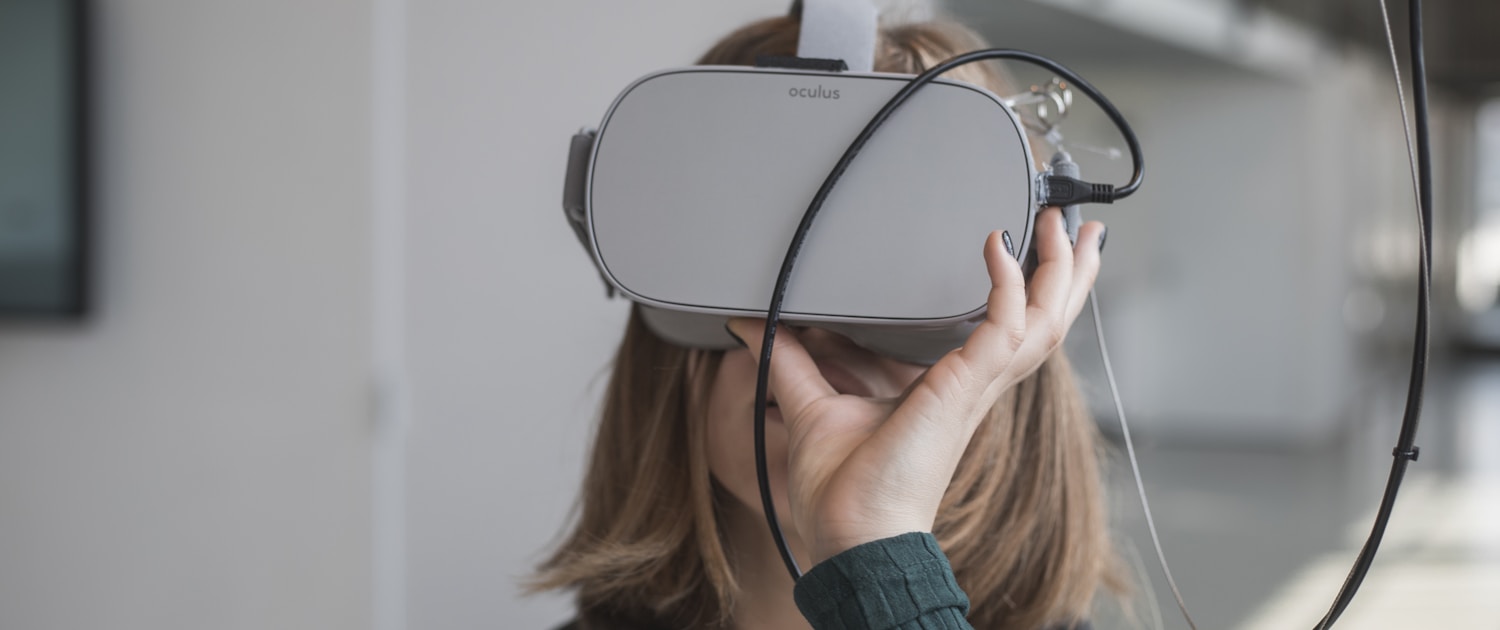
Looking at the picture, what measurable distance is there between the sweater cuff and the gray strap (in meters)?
0.30

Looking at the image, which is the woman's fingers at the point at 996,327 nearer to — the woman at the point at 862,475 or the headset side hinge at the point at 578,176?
the woman at the point at 862,475

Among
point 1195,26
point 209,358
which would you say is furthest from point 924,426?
point 1195,26

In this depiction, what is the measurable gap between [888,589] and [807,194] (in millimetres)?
211

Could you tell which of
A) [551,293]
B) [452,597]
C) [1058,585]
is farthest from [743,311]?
[452,597]

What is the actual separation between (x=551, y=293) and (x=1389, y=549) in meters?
3.14

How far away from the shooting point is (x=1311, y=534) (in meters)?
3.43

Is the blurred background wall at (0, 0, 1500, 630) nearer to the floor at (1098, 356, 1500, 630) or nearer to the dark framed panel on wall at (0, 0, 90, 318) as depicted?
the dark framed panel on wall at (0, 0, 90, 318)

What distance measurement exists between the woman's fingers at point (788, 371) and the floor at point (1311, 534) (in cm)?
128

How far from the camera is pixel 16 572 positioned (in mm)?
2010

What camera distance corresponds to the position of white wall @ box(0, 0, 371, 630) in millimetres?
1673

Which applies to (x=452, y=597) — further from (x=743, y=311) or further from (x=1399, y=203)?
(x=1399, y=203)

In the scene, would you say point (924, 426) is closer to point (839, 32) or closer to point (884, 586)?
point (884, 586)

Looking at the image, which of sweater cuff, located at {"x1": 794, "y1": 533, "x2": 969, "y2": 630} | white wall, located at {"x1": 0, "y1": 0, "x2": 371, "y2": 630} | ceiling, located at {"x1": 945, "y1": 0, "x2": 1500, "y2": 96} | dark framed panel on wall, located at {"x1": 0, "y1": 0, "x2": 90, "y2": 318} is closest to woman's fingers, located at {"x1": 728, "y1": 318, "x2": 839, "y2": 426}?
sweater cuff, located at {"x1": 794, "y1": 533, "x2": 969, "y2": 630}

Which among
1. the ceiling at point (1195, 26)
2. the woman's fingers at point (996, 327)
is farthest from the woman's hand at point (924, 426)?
the ceiling at point (1195, 26)
